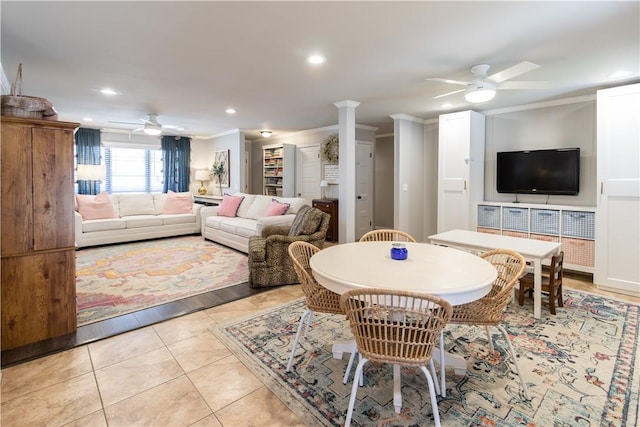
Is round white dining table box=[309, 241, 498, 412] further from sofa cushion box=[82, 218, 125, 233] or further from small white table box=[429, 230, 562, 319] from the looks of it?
sofa cushion box=[82, 218, 125, 233]

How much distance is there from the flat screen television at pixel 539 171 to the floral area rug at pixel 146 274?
4.03 metres

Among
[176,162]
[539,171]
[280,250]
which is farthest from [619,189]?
[176,162]

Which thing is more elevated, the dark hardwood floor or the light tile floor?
the dark hardwood floor

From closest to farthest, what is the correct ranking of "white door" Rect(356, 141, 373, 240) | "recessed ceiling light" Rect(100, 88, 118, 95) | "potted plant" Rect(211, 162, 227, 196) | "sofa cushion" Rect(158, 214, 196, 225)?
1. "recessed ceiling light" Rect(100, 88, 118, 95)
2. "sofa cushion" Rect(158, 214, 196, 225)
3. "white door" Rect(356, 141, 373, 240)
4. "potted plant" Rect(211, 162, 227, 196)

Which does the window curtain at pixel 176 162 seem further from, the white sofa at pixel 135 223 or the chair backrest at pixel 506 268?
the chair backrest at pixel 506 268

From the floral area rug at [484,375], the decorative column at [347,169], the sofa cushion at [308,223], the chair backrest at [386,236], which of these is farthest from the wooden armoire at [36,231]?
the decorative column at [347,169]

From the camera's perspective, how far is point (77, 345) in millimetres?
2395

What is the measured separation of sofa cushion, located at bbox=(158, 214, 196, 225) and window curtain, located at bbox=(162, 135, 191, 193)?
1911mm

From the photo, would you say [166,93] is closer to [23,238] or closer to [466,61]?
[23,238]

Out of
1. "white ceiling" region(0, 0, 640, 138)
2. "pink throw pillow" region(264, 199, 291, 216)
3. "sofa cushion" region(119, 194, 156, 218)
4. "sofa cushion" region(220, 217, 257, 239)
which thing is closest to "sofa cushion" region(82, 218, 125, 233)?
"sofa cushion" region(119, 194, 156, 218)

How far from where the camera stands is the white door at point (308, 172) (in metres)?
7.04

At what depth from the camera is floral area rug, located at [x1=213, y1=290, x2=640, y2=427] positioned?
5.65 feet

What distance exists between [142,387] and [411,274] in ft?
5.66

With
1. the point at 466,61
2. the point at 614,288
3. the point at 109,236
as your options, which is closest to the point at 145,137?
the point at 109,236
